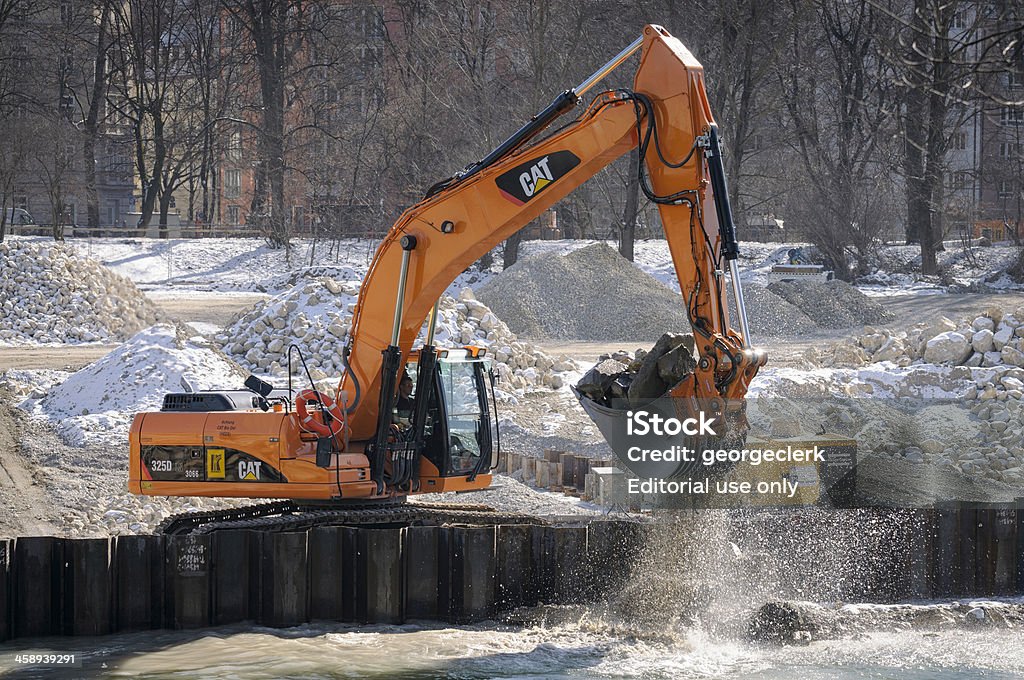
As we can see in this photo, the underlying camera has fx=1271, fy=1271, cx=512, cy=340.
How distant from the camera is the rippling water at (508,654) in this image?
8734 millimetres

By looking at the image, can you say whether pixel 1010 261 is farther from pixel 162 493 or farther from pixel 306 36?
pixel 162 493

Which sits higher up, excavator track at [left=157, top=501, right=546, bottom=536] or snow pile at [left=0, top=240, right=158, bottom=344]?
snow pile at [left=0, top=240, right=158, bottom=344]

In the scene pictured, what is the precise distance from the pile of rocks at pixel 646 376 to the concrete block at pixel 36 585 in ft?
13.6

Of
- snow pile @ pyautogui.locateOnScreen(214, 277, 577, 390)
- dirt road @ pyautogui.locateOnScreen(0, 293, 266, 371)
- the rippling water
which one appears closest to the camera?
the rippling water

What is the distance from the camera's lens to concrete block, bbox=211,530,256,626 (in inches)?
379

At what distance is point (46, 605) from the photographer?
31.1ft

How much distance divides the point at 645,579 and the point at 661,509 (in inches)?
22.0

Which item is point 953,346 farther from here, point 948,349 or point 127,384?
point 127,384

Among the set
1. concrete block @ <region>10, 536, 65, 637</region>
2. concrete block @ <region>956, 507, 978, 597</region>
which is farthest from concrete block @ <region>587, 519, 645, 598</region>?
concrete block @ <region>10, 536, 65, 637</region>

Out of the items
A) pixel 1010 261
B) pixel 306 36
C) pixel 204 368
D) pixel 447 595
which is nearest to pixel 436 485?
pixel 447 595

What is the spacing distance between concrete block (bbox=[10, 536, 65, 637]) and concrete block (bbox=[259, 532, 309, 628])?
59.5 inches

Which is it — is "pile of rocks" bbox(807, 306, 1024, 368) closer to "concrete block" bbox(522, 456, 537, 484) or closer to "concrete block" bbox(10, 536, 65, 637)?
"concrete block" bbox(522, 456, 537, 484)

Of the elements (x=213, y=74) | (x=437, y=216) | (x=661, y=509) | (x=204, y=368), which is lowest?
(x=661, y=509)

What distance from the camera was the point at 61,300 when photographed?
2452cm
